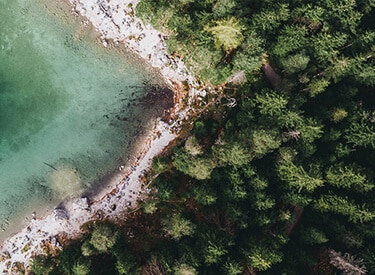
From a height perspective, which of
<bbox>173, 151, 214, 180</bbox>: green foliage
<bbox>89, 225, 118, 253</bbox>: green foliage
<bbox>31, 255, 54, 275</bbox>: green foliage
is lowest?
<bbox>31, 255, 54, 275</bbox>: green foliage

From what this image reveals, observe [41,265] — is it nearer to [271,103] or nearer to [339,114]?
[271,103]

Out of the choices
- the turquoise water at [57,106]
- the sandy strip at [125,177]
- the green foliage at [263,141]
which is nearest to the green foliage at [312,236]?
the green foliage at [263,141]

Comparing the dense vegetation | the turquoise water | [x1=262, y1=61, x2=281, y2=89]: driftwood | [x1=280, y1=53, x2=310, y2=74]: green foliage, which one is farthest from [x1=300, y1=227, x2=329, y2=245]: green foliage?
the turquoise water

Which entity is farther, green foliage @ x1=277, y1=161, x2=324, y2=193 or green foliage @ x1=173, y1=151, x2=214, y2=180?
green foliage @ x1=173, y1=151, x2=214, y2=180

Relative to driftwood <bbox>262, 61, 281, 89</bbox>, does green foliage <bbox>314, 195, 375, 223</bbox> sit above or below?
below

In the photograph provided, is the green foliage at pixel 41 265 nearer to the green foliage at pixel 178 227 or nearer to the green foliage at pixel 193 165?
the green foliage at pixel 178 227

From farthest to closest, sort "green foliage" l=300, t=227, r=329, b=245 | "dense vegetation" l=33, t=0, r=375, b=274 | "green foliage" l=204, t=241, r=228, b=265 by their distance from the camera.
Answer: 1. "green foliage" l=300, t=227, r=329, b=245
2. "dense vegetation" l=33, t=0, r=375, b=274
3. "green foliage" l=204, t=241, r=228, b=265

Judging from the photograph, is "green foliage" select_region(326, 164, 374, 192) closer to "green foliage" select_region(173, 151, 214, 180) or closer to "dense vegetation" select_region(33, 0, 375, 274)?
"dense vegetation" select_region(33, 0, 375, 274)
